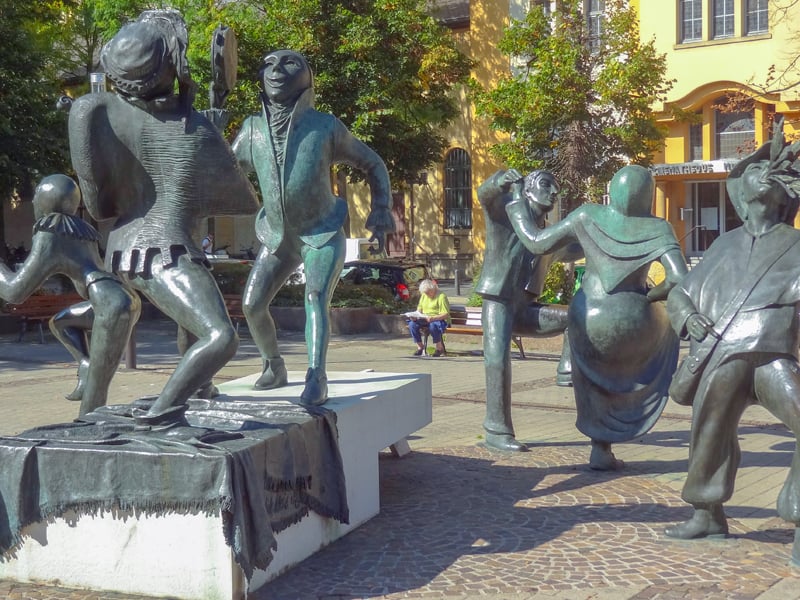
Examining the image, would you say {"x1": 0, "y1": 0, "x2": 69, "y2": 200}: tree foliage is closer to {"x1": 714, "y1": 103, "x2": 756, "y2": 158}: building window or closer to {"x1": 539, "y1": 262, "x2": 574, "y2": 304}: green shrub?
{"x1": 539, "y1": 262, "x2": 574, "y2": 304}: green shrub

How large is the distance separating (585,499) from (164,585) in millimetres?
2648

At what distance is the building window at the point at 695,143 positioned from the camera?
1079 inches

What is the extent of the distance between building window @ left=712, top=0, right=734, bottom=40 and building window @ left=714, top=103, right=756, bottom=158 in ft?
6.05

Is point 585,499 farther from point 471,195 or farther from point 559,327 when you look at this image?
point 471,195

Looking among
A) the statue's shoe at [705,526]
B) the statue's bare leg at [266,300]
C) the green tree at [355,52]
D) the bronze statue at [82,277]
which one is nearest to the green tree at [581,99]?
the green tree at [355,52]

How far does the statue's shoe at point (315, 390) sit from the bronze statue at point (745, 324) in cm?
180

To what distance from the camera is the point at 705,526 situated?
210 inches

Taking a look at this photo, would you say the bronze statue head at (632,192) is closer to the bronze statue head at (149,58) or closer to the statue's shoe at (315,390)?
the statue's shoe at (315,390)

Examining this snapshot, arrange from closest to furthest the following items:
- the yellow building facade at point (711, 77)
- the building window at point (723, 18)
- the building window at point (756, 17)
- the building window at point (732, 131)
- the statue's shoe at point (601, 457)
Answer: the statue's shoe at point (601, 457)
the yellow building facade at point (711, 77)
the building window at point (756, 17)
the building window at point (723, 18)
the building window at point (732, 131)

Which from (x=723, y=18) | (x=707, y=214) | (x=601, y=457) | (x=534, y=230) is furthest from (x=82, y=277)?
(x=707, y=214)

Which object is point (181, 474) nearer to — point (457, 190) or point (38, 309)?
point (38, 309)

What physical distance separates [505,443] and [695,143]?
71.0 ft

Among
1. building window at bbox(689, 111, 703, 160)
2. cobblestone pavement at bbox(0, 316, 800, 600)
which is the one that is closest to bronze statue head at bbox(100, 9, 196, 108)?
cobblestone pavement at bbox(0, 316, 800, 600)

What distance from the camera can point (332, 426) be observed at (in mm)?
5457
